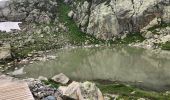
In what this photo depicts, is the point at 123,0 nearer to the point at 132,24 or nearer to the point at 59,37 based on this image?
the point at 132,24

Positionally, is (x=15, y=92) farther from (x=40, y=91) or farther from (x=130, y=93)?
(x=130, y=93)

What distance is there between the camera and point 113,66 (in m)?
89.8

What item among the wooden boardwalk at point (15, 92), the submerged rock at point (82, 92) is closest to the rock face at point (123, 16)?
A: the submerged rock at point (82, 92)

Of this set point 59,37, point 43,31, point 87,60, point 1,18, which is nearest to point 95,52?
point 87,60

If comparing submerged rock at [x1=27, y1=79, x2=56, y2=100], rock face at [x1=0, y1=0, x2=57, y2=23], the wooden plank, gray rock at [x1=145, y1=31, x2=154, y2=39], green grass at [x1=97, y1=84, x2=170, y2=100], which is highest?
rock face at [x1=0, y1=0, x2=57, y2=23]

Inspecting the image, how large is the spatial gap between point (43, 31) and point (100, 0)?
28311 millimetres

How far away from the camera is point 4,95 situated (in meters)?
33.3

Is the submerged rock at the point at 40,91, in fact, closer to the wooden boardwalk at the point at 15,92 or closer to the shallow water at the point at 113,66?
the wooden boardwalk at the point at 15,92

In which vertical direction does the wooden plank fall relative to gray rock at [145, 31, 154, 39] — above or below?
below

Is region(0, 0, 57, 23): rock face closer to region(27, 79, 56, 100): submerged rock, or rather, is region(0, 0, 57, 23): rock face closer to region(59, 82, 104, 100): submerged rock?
region(59, 82, 104, 100): submerged rock

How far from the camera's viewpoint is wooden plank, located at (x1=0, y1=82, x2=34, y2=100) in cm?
3270

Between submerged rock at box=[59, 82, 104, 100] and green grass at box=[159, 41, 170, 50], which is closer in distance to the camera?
submerged rock at box=[59, 82, 104, 100]

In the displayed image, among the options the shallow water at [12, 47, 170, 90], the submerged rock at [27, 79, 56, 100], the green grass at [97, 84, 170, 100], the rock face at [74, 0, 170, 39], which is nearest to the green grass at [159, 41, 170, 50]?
the shallow water at [12, 47, 170, 90]

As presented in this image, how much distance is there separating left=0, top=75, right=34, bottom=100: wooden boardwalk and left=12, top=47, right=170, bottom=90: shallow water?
121 ft
